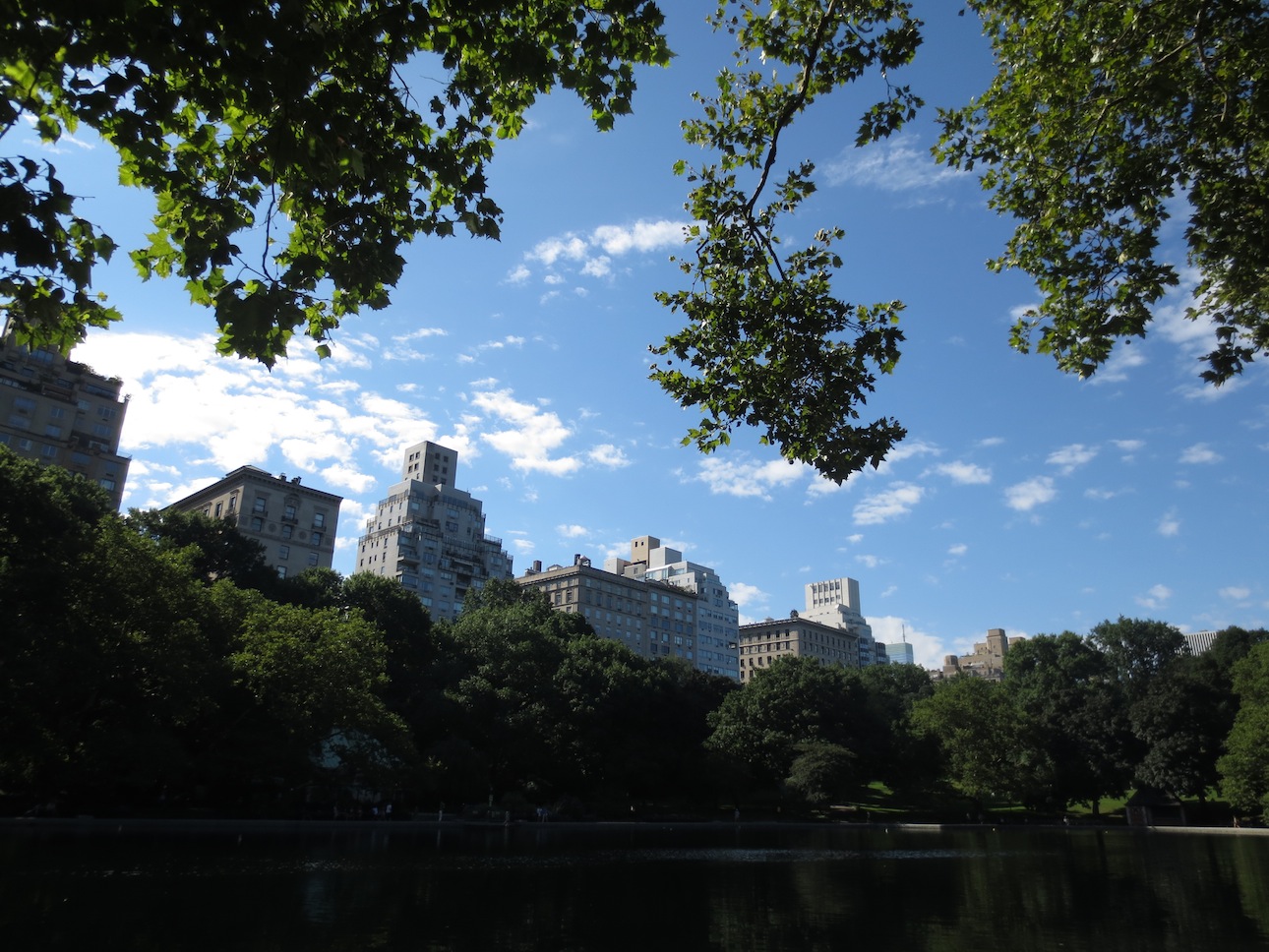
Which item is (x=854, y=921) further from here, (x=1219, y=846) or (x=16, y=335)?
(x=1219, y=846)

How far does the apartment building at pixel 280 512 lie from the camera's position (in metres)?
94.7

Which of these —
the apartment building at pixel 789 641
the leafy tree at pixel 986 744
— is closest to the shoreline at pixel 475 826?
the leafy tree at pixel 986 744

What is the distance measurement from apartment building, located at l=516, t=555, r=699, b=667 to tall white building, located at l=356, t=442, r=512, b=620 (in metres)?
9.09

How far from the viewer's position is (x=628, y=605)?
134 m

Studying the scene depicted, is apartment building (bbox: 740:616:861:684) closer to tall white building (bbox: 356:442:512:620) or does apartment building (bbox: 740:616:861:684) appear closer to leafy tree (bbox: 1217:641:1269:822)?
tall white building (bbox: 356:442:512:620)

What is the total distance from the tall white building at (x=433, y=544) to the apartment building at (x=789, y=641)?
57.0 meters

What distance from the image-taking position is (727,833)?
49.6 metres

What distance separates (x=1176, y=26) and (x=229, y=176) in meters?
13.6

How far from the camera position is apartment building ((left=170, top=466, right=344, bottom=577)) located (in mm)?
94688

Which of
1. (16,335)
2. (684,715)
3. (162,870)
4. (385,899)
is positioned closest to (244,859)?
(162,870)

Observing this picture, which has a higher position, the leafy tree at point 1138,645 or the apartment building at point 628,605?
the apartment building at point 628,605

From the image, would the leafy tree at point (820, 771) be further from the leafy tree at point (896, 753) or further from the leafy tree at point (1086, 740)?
the leafy tree at point (1086, 740)

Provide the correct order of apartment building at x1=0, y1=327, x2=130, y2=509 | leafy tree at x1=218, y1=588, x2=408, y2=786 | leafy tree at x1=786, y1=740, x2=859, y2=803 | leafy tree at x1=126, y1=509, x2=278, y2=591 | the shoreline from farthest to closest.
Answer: apartment building at x1=0, y1=327, x2=130, y2=509 → leafy tree at x1=126, y1=509, x2=278, y2=591 → leafy tree at x1=786, y1=740, x2=859, y2=803 → leafy tree at x1=218, y1=588, x2=408, y2=786 → the shoreline

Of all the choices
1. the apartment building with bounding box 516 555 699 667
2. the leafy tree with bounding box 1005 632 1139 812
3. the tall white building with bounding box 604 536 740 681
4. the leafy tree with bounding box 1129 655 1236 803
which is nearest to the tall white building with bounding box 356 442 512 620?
the apartment building with bounding box 516 555 699 667
